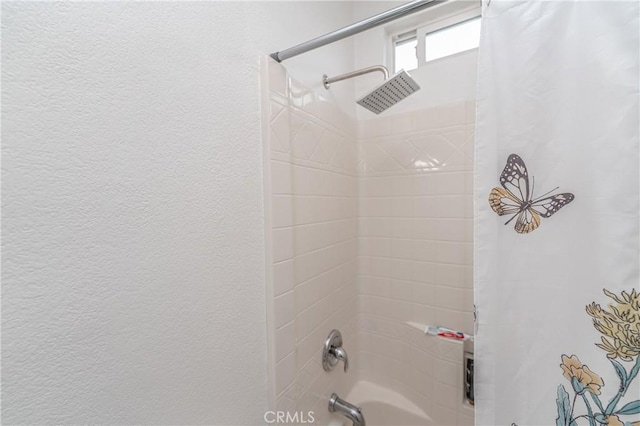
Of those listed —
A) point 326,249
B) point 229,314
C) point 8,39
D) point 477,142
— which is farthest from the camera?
point 326,249

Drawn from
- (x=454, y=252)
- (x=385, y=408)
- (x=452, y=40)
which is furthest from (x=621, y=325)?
(x=452, y=40)

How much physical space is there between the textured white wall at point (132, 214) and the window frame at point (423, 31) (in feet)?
3.06

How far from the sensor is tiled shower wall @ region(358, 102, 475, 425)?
3.97ft

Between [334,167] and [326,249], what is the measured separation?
0.39 m

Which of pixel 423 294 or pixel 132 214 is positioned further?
pixel 423 294

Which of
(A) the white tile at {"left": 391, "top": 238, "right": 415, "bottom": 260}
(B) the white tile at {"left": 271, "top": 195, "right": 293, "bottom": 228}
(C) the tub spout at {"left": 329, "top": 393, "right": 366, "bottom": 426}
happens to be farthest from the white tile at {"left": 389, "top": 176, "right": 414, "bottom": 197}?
(C) the tub spout at {"left": 329, "top": 393, "right": 366, "bottom": 426}

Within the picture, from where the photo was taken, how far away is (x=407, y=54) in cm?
145

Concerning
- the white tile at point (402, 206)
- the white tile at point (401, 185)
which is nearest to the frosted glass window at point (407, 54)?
the white tile at point (401, 185)

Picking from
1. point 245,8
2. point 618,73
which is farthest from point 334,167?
point 618,73

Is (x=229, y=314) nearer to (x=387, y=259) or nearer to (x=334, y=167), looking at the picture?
(x=334, y=167)

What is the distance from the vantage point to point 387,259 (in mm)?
1405

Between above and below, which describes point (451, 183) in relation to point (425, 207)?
above

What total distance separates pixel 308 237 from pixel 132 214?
62cm

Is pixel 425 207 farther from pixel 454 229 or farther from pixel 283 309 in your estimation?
pixel 283 309
